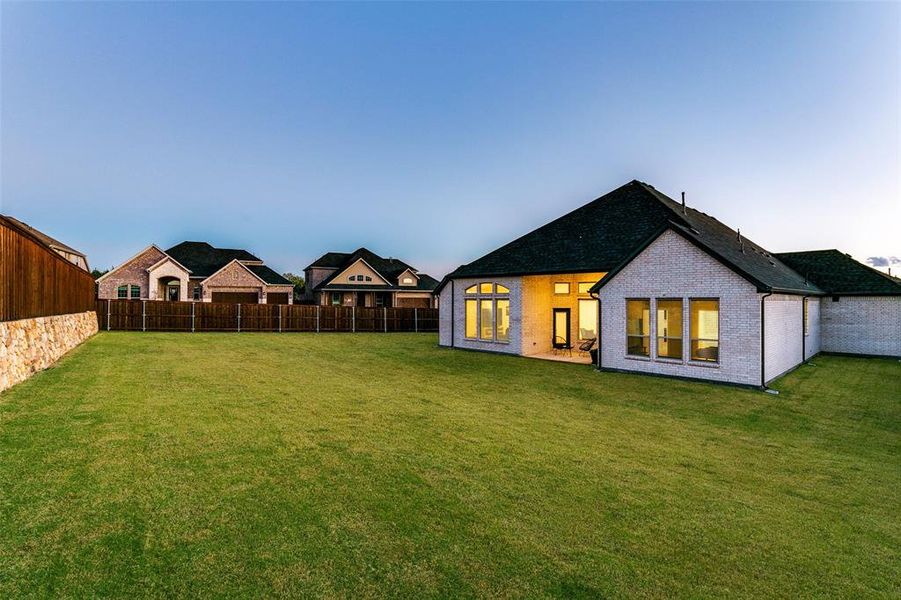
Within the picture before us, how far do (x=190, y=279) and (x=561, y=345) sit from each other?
120 ft

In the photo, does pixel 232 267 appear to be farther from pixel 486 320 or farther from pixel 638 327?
pixel 638 327

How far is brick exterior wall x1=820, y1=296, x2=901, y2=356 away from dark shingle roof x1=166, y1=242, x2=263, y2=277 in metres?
44.5

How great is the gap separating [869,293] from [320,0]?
28343 millimetres

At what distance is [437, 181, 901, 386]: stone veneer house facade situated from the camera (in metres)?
11.6

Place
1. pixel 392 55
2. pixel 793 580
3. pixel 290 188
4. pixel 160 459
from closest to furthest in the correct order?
pixel 793 580 → pixel 160 459 → pixel 392 55 → pixel 290 188

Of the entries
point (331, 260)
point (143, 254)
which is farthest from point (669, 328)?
point (331, 260)

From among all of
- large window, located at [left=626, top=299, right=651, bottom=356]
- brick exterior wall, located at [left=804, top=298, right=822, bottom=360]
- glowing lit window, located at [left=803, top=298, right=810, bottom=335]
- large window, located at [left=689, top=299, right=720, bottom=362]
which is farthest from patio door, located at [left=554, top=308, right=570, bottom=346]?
brick exterior wall, located at [left=804, top=298, right=822, bottom=360]

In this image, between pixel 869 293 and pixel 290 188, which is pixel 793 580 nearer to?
pixel 869 293

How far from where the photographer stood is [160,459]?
5.28 metres

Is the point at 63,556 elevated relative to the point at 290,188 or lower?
lower

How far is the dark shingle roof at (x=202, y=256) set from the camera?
134 ft

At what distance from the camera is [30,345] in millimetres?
10539

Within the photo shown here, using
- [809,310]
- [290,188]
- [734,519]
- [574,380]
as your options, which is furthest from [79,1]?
[809,310]

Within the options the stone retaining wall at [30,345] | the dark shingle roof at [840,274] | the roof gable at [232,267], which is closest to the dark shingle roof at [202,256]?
the roof gable at [232,267]
